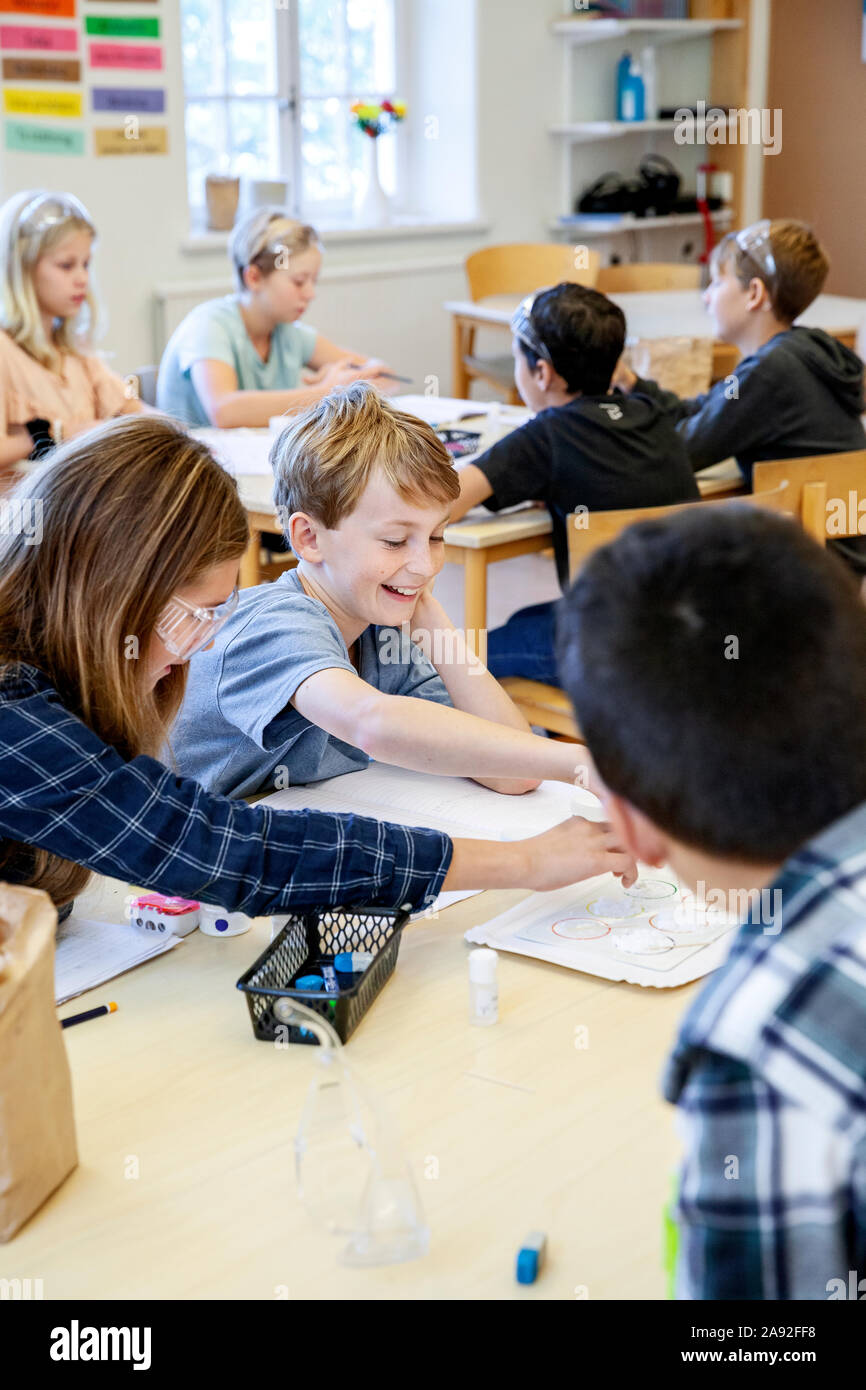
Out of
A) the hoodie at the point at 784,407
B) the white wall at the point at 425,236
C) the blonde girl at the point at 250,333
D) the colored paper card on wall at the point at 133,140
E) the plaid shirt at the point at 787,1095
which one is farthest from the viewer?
the white wall at the point at 425,236

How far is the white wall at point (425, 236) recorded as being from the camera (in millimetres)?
4797

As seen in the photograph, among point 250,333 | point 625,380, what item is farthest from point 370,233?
point 625,380

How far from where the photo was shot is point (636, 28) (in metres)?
5.60

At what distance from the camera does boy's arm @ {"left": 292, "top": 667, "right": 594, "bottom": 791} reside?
1.54m

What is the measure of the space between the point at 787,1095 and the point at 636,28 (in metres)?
5.76

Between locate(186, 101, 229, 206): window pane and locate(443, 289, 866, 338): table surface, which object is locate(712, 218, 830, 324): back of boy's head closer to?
locate(443, 289, 866, 338): table surface

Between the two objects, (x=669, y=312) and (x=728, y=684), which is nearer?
(x=728, y=684)

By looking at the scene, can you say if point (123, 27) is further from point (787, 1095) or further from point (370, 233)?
point (787, 1095)

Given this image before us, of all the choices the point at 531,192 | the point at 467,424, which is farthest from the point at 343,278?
the point at 467,424

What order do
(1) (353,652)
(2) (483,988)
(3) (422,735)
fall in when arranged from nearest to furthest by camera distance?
1. (2) (483,988)
2. (3) (422,735)
3. (1) (353,652)

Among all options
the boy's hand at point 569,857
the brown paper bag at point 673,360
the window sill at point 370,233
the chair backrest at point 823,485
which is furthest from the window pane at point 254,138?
the boy's hand at point 569,857

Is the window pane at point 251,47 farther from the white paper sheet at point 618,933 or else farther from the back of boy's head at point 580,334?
the white paper sheet at point 618,933

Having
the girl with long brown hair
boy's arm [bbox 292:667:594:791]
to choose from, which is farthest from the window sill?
the girl with long brown hair

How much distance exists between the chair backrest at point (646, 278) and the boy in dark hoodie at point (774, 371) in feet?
6.30
